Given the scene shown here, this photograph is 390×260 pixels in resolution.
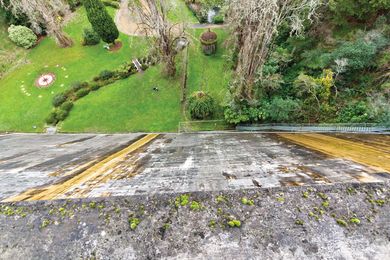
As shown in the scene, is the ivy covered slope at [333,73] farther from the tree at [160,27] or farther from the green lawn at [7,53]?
the green lawn at [7,53]

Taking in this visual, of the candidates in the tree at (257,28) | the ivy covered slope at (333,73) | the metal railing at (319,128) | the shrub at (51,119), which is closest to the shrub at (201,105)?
the ivy covered slope at (333,73)

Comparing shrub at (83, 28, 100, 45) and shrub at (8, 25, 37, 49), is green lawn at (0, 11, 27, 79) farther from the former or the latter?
shrub at (83, 28, 100, 45)

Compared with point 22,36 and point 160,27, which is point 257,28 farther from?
point 22,36

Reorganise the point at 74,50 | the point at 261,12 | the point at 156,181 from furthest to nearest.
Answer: the point at 74,50 < the point at 261,12 < the point at 156,181

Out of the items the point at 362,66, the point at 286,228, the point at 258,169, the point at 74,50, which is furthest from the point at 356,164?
the point at 74,50

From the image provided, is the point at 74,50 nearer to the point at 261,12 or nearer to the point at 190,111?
the point at 190,111

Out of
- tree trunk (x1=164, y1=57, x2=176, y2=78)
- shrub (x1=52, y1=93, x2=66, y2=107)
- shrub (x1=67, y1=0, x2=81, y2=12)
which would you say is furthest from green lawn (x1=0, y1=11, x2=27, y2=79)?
tree trunk (x1=164, y1=57, x2=176, y2=78)
